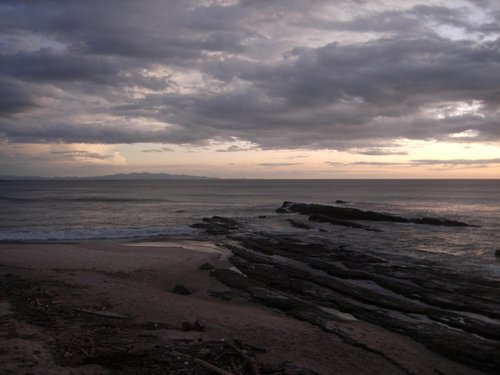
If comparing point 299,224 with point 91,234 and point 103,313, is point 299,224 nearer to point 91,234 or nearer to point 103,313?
point 91,234

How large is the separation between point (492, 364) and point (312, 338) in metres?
4.43

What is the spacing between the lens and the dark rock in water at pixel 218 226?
35.2 metres

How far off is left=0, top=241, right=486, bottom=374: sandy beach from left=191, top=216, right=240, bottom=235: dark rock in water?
16.5 metres

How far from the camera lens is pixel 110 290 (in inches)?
587

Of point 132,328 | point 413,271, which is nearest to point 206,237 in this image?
point 413,271

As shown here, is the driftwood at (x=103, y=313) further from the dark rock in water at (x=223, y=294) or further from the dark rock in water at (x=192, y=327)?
the dark rock in water at (x=223, y=294)

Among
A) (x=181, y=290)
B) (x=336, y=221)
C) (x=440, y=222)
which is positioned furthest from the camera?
(x=336, y=221)

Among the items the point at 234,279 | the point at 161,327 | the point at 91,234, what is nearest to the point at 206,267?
the point at 234,279

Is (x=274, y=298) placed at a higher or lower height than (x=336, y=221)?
lower

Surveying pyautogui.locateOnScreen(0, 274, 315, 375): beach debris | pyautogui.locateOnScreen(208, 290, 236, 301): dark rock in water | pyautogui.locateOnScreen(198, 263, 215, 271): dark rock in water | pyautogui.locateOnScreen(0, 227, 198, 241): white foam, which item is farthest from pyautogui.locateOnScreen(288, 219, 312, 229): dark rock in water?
pyautogui.locateOnScreen(0, 274, 315, 375): beach debris

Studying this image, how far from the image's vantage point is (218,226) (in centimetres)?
3788

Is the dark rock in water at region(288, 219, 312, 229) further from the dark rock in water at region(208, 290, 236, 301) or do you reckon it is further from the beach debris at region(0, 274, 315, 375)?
the beach debris at region(0, 274, 315, 375)

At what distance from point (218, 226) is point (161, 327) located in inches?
1065

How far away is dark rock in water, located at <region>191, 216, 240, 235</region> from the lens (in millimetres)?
35156
